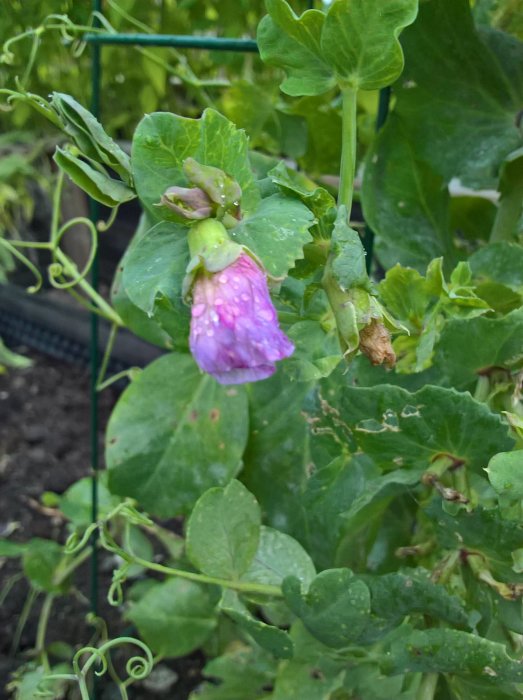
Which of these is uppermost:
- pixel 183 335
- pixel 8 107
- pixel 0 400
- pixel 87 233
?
pixel 8 107

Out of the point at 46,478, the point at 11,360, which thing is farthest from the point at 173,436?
the point at 11,360

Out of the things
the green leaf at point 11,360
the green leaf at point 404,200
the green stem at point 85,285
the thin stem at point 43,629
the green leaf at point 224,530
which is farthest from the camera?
the green leaf at point 11,360

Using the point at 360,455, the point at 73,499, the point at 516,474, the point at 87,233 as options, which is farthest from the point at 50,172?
the point at 516,474

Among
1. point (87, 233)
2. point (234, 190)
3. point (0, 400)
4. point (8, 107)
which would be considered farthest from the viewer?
point (87, 233)

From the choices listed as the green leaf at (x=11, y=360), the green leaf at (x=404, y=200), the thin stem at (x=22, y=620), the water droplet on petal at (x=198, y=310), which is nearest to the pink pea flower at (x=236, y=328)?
the water droplet on petal at (x=198, y=310)

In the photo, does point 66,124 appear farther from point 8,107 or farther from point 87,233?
point 87,233

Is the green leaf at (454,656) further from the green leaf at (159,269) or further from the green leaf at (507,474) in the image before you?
the green leaf at (159,269)
